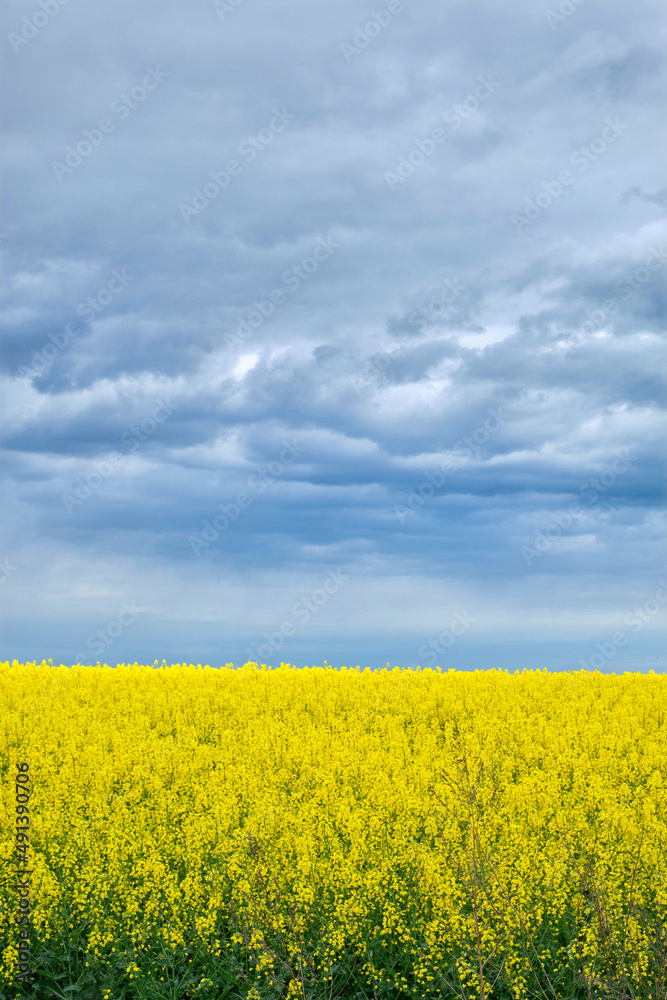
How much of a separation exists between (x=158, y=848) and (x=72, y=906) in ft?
3.05

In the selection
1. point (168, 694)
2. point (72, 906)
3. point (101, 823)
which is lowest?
point (72, 906)

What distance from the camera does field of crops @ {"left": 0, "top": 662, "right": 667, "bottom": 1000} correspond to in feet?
20.8

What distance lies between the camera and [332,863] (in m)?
7.22

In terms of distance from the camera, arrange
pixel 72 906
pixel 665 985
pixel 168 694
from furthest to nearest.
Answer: pixel 168 694
pixel 72 906
pixel 665 985

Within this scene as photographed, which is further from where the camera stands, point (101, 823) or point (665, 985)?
point (101, 823)

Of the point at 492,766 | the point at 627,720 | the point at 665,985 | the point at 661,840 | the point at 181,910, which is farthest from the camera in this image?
the point at 627,720

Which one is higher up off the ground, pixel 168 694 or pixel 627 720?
pixel 168 694

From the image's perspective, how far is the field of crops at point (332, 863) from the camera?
20.8 feet

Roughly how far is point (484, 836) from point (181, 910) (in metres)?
2.90

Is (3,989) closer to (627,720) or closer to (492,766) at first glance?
(492,766)

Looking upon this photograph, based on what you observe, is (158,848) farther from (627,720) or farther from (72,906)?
(627,720)

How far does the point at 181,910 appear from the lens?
6.86 m

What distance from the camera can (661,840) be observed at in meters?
8.01

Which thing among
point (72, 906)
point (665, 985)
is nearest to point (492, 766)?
point (665, 985)
